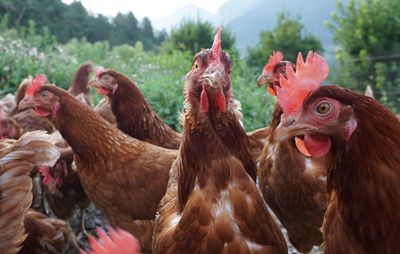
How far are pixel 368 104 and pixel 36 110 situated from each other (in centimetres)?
233

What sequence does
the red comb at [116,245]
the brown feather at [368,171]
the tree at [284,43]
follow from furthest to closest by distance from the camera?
the tree at [284,43] → the brown feather at [368,171] → the red comb at [116,245]

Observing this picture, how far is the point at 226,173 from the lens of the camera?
183 centimetres

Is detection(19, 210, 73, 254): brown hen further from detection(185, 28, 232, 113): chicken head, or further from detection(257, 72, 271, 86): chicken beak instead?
detection(257, 72, 271, 86): chicken beak

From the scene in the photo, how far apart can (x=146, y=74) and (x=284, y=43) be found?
238 inches

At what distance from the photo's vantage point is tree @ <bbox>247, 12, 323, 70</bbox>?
514 inches

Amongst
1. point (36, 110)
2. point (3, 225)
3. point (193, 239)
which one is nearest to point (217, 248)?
point (193, 239)

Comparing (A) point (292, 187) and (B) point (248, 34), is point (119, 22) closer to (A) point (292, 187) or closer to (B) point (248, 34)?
(A) point (292, 187)

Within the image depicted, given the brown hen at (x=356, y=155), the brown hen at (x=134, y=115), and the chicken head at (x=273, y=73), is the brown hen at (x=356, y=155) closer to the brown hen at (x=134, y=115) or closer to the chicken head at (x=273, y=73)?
the chicken head at (x=273, y=73)

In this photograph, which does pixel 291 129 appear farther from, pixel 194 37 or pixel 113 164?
pixel 194 37

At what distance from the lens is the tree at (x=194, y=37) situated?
12656 millimetres

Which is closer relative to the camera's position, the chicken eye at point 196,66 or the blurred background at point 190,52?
the chicken eye at point 196,66

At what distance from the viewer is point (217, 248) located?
1.77 m

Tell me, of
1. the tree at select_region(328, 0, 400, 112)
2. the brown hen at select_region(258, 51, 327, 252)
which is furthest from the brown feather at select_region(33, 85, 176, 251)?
the tree at select_region(328, 0, 400, 112)

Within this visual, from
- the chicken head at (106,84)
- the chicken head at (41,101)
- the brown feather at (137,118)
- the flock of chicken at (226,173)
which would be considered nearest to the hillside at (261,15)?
the chicken head at (106,84)
